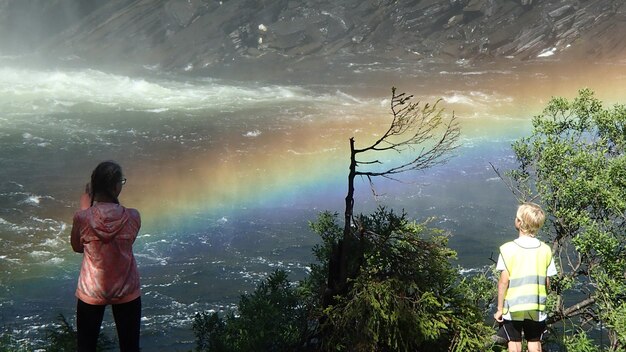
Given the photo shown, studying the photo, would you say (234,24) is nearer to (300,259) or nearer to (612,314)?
(300,259)

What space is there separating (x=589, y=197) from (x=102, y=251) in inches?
238

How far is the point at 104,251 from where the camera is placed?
437 cm

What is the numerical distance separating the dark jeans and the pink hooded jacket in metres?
0.09

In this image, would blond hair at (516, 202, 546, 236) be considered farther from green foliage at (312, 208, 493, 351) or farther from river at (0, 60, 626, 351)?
river at (0, 60, 626, 351)

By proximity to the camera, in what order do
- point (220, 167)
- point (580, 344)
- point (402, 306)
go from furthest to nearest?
point (220, 167), point (580, 344), point (402, 306)

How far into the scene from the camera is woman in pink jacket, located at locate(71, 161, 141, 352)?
4.36 meters

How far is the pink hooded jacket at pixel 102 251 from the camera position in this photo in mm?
4359

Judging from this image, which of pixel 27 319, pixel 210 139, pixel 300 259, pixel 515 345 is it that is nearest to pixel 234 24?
pixel 210 139

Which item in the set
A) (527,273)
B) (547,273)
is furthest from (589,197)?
(527,273)

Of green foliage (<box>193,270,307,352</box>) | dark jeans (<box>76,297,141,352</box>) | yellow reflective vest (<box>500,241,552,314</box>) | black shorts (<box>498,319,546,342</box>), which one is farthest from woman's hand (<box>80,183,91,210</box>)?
black shorts (<box>498,319,546,342</box>)

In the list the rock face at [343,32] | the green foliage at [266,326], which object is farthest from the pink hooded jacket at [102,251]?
the rock face at [343,32]

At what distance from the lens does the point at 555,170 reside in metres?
8.44

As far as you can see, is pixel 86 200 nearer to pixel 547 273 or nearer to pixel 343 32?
pixel 547 273

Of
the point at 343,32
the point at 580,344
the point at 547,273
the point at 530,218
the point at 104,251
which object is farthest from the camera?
the point at 343,32
